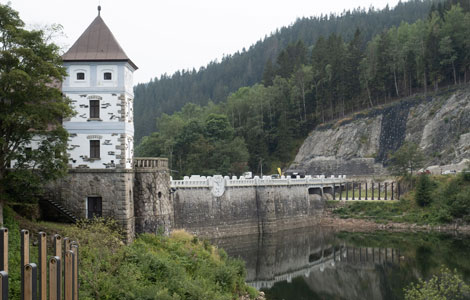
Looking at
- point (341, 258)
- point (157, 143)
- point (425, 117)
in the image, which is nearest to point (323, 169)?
point (425, 117)

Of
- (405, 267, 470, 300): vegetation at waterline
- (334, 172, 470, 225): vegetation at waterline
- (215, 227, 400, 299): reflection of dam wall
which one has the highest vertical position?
(334, 172, 470, 225): vegetation at waterline

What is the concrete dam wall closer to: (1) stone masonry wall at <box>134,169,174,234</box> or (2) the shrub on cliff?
(2) the shrub on cliff

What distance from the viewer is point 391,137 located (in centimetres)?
8388

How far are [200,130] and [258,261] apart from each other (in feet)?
141

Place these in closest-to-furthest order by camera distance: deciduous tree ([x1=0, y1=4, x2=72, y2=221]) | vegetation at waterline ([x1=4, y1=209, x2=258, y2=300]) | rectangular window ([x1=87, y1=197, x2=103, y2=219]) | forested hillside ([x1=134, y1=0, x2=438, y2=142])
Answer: vegetation at waterline ([x1=4, y1=209, x2=258, y2=300]) < deciduous tree ([x1=0, y1=4, x2=72, y2=221]) < rectangular window ([x1=87, y1=197, x2=103, y2=219]) < forested hillside ([x1=134, y1=0, x2=438, y2=142])

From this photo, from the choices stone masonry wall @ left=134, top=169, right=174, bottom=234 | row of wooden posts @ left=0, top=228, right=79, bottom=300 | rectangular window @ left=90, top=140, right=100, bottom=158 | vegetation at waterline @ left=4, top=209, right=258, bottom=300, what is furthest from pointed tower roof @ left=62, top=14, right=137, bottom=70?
row of wooden posts @ left=0, top=228, right=79, bottom=300

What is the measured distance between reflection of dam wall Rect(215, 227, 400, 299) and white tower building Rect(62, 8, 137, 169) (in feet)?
51.5

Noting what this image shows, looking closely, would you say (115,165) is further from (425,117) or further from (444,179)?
(425,117)

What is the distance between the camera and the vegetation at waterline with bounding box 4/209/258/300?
2309cm

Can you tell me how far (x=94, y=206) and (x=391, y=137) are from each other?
62.3 meters

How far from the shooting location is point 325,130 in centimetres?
9400

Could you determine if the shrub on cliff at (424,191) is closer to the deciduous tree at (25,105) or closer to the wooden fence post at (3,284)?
the deciduous tree at (25,105)

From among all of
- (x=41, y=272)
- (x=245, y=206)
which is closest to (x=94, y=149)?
(x=41, y=272)

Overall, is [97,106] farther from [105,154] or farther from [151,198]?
[151,198]
